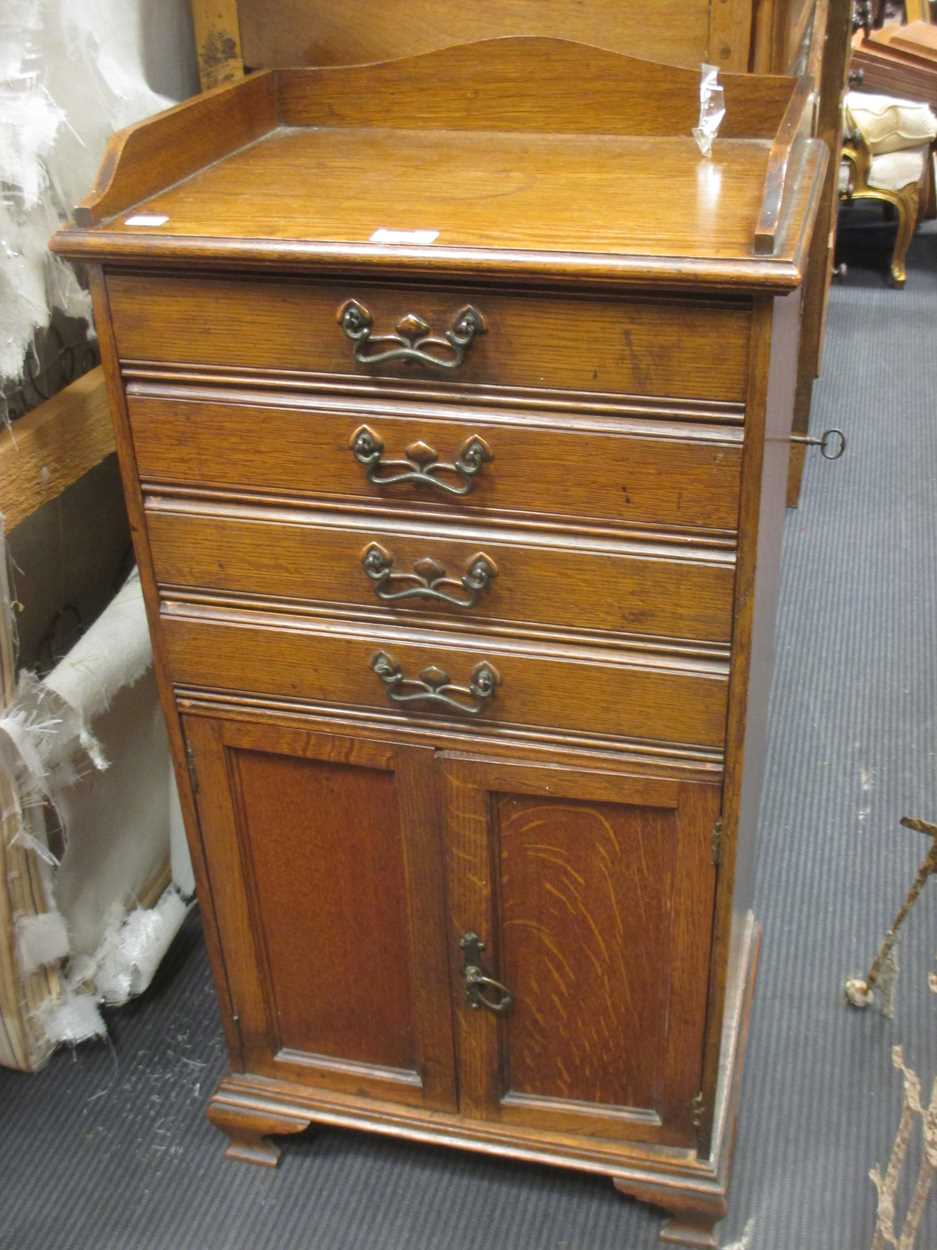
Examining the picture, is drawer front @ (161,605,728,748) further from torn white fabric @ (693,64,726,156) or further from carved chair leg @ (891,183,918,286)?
carved chair leg @ (891,183,918,286)

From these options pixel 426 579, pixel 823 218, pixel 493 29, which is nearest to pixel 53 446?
pixel 426 579

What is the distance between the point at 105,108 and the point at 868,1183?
4.52 feet

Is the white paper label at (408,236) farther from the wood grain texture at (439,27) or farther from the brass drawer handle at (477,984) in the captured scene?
the brass drawer handle at (477,984)

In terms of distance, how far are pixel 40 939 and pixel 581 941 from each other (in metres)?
0.62

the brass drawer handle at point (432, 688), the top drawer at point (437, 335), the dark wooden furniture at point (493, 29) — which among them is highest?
the dark wooden furniture at point (493, 29)

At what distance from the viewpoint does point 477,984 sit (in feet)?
4.45

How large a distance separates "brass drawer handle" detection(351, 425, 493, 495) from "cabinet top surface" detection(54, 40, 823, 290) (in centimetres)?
14

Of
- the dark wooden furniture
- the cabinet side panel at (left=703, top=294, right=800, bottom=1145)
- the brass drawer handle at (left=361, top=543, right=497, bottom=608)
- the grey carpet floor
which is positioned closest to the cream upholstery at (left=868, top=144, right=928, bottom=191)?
the grey carpet floor

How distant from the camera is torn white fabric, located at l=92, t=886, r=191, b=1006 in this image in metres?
1.65

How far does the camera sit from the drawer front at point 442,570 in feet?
3.54

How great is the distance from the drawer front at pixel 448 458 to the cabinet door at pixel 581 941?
0.26 meters

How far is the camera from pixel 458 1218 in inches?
57.8

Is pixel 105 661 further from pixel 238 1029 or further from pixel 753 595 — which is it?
pixel 753 595

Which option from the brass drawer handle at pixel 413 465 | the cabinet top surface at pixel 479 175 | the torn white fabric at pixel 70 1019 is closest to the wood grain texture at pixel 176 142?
the cabinet top surface at pixel 479 175
